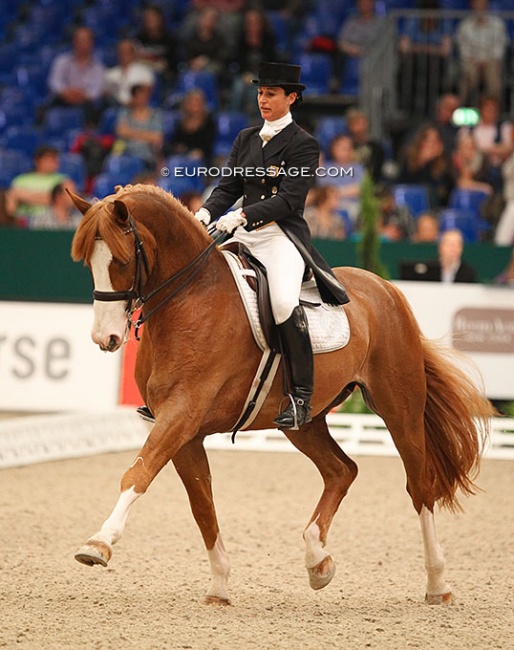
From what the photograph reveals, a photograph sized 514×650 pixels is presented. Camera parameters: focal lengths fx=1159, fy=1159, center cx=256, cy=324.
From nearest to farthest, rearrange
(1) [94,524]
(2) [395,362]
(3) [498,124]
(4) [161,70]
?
(2) [395,362] < (1) [94,524] < (3) [498,124] < (4) [161,70]

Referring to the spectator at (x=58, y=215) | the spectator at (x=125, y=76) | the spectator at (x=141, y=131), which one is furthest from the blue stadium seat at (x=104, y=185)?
the spectator at (x=125, y=76)

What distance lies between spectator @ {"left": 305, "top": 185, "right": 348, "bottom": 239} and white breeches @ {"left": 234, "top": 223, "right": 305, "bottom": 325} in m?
6.23

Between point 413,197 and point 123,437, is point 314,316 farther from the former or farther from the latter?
point 413,197

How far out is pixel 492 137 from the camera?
13.2 metres

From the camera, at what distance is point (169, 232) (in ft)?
15.5

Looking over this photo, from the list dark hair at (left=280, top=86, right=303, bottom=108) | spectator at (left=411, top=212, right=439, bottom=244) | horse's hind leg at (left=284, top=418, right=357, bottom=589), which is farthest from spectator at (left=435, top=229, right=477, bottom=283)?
dark hair at (left=280, top=86, right=303, bottom=108)

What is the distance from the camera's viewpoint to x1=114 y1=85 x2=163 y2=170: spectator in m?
13.3

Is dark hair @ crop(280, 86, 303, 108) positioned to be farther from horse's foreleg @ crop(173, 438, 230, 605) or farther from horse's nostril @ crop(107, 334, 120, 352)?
Answer: horse's foreleg @ crop(173, 438, 230, 605)

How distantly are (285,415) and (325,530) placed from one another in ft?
2.10

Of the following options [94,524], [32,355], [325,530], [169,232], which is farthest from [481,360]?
[169,232]

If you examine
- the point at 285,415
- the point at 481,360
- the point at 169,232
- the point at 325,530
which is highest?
the point at 169,232

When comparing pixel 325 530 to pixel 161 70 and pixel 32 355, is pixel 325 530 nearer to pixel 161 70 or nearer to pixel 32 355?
pixel 32 355

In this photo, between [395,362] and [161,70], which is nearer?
[395,362]

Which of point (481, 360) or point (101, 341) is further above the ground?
point (101, 341)
